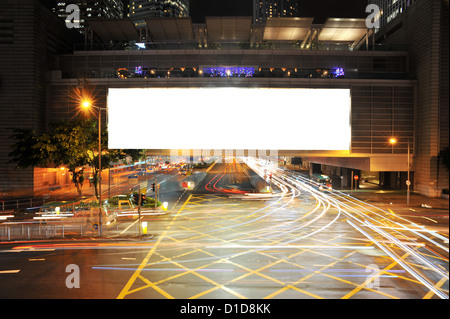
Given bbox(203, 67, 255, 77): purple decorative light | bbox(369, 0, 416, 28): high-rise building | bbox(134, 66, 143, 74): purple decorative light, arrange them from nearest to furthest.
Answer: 1. bbox(203, 67, 255, 77): purple decorative light
2. bbox(134, 66, 143, 74): purple decorative light
3. bbox(369, 0, 416, 28): high-rise building

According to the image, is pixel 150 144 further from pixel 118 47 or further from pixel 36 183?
pixel 118 47

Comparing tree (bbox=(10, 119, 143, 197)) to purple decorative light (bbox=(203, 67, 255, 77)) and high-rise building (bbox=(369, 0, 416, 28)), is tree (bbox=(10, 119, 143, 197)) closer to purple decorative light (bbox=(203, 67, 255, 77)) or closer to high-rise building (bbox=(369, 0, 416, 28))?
purple decorative light (bbox=(203, 67, 255, 77))

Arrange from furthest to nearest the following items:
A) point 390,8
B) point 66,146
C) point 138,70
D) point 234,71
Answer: point 390,8 < point 138,70 < point 234,71 < point 66,146

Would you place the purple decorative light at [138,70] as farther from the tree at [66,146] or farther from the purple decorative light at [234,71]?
the tree at [66,146]

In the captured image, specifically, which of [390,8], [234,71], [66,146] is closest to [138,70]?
[234,71]

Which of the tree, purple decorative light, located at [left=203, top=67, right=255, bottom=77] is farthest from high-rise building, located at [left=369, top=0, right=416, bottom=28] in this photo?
the tree

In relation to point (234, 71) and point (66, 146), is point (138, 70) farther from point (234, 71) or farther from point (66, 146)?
point (66, 146)

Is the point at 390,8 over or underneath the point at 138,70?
over

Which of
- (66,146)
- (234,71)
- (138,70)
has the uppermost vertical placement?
(138,70)

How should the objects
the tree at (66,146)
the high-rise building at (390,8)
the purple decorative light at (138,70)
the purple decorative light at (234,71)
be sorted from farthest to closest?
the high-rise building at (390,8)
the purple decorative light at (138,70)
the purple decorative light at (234,71)
the tree at (66,146)

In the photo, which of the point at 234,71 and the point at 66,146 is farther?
the point at 234,71

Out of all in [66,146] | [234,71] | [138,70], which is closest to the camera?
[66,146]

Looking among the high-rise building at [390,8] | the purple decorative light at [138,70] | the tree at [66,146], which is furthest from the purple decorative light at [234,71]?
the high-rise building at [390,8]

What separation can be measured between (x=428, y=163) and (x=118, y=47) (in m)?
51.4
